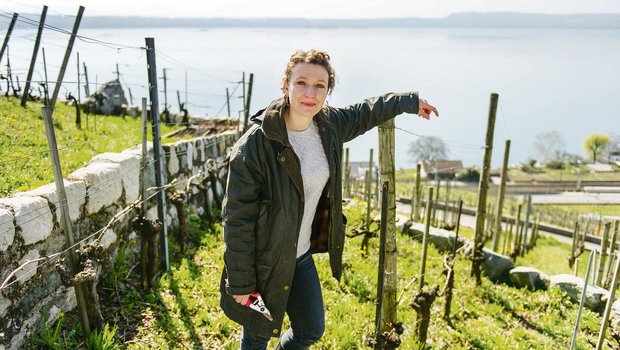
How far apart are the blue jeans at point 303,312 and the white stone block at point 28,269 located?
1.53 meters

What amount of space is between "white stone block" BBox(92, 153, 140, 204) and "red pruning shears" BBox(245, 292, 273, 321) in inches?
100

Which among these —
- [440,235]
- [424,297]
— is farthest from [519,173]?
[424,297]

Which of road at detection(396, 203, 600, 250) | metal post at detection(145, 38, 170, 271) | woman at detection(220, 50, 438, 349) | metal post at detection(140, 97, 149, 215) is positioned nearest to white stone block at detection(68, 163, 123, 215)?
metal post at detection(140, 97, 149, 215)

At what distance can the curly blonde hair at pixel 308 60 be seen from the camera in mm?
2352

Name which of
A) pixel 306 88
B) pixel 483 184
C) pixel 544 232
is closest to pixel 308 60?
pixel 306 88

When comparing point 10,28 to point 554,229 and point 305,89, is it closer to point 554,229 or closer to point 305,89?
point 305,89

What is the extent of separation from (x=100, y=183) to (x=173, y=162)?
182cm

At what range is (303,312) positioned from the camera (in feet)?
8.25

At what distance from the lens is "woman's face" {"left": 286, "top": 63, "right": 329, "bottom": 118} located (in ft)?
7.58

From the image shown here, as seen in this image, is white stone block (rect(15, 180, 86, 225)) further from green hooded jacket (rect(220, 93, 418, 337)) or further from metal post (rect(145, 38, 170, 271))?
green hooded jacket (rect(220, 93, 418, 337))

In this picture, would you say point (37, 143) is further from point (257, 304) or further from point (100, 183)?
point (257, 304)

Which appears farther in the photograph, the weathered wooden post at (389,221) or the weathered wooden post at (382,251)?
the weathered wooden post at (389,221)

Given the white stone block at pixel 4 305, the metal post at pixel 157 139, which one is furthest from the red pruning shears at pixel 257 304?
the metal post at pixel 157 139

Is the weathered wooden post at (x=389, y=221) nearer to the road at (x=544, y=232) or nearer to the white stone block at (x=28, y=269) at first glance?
the white stone block at (x=28, y=269)
